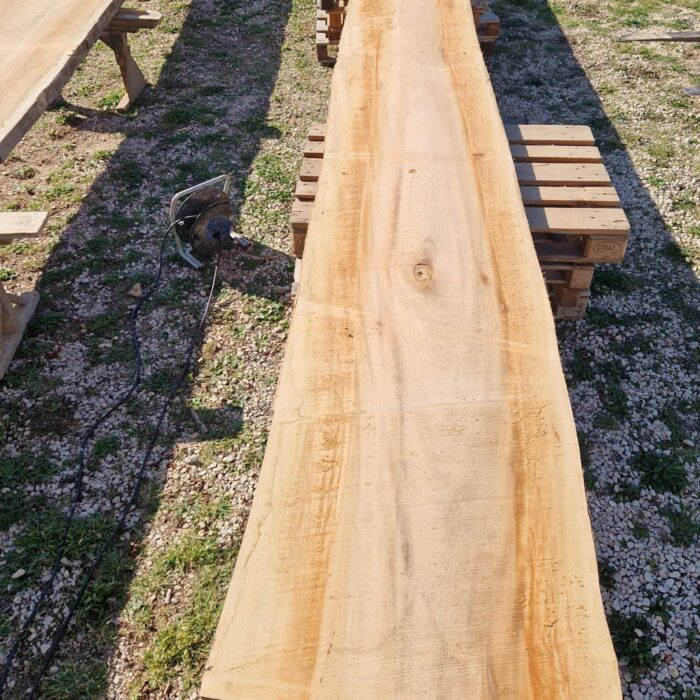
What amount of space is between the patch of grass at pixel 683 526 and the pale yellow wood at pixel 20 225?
140 inches

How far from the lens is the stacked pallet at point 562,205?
3.29 meters

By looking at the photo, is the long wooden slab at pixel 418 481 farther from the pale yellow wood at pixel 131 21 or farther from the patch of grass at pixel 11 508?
the pale yellow wood at pixel 131 21

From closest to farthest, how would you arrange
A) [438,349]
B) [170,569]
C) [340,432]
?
[340,432]
[438,349]
[170,569]

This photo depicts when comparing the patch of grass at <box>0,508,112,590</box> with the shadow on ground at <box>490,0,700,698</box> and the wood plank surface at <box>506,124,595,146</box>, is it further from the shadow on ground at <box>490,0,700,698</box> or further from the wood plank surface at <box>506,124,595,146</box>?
the wood plank surface at <box>506,124,595,146</box>

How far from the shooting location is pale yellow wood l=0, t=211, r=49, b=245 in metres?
3.35

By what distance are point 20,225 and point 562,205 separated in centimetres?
301

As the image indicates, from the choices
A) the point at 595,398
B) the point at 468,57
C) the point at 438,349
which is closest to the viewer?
the point at 438,349

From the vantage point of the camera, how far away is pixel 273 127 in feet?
18.6

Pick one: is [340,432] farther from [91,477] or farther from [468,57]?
[468,57]

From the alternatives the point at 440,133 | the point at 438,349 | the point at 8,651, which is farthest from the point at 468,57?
the point at 8,651

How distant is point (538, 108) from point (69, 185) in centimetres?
429

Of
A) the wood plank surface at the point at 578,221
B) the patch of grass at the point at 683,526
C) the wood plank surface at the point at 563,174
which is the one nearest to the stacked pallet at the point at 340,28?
the wood plank surface at the point at 563,174

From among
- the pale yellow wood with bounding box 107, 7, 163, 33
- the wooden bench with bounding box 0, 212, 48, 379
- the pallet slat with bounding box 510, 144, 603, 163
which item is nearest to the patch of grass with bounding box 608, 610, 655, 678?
the pallet slat with bounding box 510, 144, 603, 163

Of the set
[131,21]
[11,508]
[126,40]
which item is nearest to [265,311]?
[11,508]
